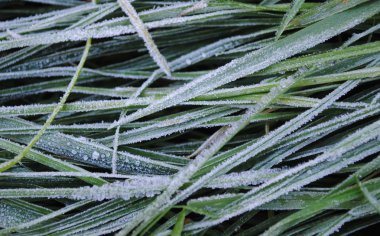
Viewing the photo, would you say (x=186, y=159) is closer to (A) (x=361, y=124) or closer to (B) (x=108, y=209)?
(B) (x=108, y=209)

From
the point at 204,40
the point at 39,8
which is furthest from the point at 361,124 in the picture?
the point at 39,8

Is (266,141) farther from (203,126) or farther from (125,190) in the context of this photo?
(125,190)

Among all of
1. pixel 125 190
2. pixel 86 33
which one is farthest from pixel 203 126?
pixel 86 33

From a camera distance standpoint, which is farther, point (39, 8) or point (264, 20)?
point (39, 8)

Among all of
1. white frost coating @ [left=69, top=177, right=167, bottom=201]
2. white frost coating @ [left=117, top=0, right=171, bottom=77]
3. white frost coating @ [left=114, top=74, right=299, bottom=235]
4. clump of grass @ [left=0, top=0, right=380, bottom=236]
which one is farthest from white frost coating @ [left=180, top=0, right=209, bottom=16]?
white frost coating @ [left=69, top=177, right=167, bottom=201]

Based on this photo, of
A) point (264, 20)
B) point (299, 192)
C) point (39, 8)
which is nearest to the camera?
point (299, 192)

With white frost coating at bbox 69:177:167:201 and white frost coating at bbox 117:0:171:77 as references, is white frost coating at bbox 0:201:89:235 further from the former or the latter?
white frost coating at bbox 117:0:171:77
